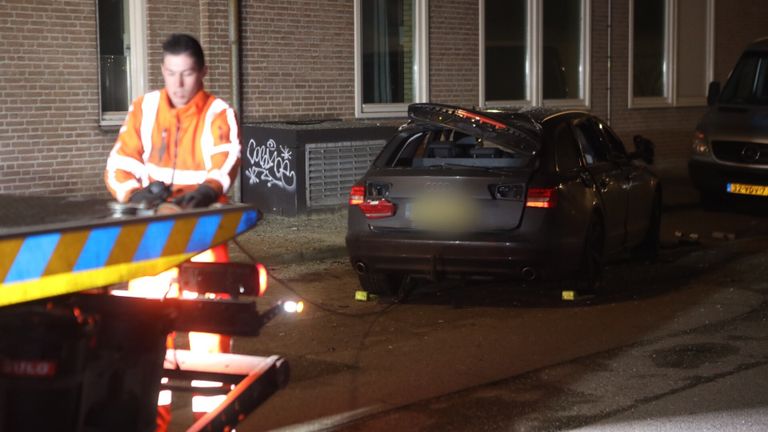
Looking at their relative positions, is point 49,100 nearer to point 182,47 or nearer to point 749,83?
point 182,47

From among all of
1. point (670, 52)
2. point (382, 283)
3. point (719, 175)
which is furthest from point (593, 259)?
point (670, 52)

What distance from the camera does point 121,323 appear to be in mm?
3404

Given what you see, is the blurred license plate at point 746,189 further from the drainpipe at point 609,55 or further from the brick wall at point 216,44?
the brick wall at point 216,44

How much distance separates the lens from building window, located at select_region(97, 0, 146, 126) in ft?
45.6

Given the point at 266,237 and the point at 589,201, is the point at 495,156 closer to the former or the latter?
the point at 589,201

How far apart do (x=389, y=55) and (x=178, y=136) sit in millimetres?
12855

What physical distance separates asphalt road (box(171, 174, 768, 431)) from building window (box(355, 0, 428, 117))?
20.1ft

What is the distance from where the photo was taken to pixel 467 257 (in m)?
8.79

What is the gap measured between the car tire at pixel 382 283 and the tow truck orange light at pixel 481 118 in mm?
1450

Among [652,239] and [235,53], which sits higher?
[235,53]

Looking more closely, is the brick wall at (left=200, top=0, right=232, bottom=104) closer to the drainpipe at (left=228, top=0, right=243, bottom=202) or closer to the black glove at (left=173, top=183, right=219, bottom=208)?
the drainpipe at (left=228, top=0, right=243, bottom=202)

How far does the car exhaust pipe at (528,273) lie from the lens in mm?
8750

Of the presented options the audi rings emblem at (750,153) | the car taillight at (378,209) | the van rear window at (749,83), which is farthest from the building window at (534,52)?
the car taillight at (378,209)

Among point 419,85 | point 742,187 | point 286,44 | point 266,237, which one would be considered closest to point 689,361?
point 266,237
